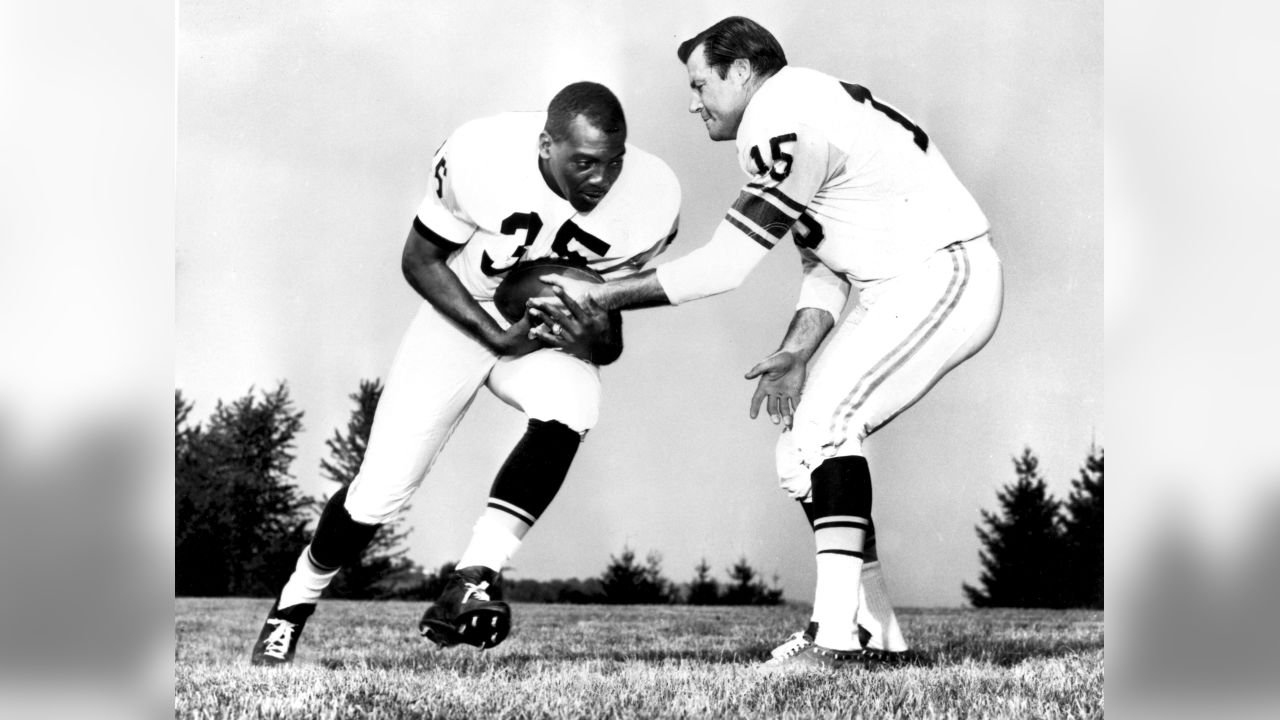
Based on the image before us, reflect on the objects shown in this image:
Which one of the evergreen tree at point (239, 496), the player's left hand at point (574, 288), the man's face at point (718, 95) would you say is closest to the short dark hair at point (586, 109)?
the man's face at point (718, 95)

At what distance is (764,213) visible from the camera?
4250mm

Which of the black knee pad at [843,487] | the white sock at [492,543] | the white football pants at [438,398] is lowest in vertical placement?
the white sock at [492,543]

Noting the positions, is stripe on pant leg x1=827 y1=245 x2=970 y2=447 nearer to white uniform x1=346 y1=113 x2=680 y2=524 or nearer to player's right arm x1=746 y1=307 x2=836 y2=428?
player's right arm x1=746 y1=307 x2=836 y2=428

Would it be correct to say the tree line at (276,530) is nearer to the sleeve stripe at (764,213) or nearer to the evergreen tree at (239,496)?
the evergreen tree at (239,496)


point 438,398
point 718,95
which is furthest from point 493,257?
point 718,95

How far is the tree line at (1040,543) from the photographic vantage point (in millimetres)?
5332

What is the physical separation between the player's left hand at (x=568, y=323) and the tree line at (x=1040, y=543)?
178cm

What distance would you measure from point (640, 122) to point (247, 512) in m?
2.15

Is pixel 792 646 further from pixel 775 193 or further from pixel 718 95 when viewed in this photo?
pixel 718 95

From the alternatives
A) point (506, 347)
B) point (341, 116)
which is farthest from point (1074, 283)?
point (341, 116)

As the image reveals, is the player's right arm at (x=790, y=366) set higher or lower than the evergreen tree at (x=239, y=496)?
higher

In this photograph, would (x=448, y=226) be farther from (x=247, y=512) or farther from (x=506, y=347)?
(x=247, y=512)

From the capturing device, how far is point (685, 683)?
4.22 meters

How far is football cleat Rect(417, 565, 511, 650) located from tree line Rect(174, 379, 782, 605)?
74cm
